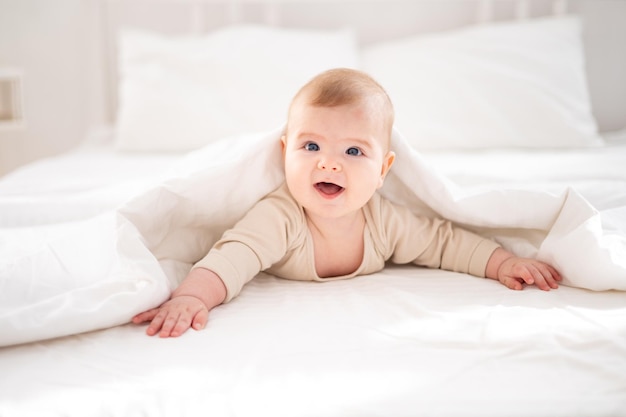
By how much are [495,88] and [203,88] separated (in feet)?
2.90

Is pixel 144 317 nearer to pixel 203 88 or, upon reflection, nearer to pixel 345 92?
pixel 345 92

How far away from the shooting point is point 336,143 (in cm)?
94

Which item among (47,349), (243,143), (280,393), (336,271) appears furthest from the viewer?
(243,143)

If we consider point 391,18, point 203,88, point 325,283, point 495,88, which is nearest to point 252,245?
point 325,283

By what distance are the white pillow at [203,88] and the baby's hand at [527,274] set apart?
1.00m

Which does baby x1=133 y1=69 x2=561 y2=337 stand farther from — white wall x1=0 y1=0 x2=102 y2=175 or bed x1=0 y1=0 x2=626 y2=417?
white wall x1=0 y1=0 x2=102 y2=175

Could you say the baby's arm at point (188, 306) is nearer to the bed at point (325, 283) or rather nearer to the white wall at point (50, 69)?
the bed at point (325, 283)

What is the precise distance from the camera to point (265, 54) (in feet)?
6.20

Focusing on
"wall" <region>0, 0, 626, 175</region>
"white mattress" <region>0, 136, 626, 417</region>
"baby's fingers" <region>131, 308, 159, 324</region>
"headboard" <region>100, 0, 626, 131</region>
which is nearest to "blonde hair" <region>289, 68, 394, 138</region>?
"white mattress" <region>0, 136, 626, 417</region>

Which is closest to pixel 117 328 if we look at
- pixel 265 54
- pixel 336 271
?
pixel 336 271

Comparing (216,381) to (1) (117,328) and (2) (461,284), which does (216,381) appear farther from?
(2) (461,284)

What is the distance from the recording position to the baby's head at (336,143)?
0.94 m

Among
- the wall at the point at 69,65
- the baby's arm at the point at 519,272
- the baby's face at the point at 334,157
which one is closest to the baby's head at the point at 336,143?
the baby's face at the point at 334,157

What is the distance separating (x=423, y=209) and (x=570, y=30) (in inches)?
47.5
